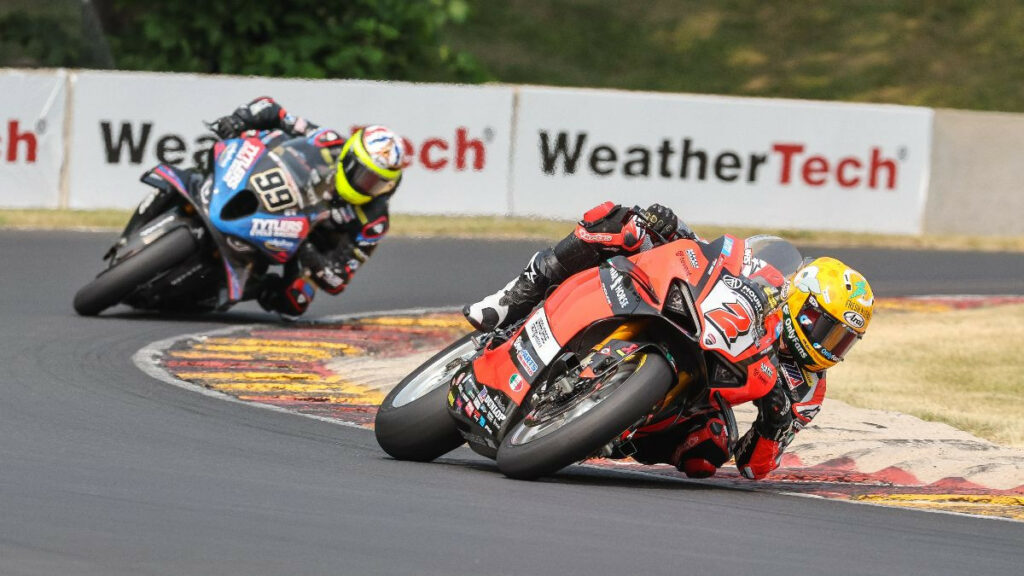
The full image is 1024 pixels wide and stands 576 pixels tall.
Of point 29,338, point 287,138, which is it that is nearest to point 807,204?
point 287,138

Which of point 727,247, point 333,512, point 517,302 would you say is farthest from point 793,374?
point 333,512

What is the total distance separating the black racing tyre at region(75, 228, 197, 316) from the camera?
1140cm

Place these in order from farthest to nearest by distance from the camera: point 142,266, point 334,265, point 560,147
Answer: point 560,147 → point 334,265 → point 142,266

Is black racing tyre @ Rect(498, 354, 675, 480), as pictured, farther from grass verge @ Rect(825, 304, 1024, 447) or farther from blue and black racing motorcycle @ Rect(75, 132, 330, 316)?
blue and black racing motorcycle @ Rect(75, 132, 330, 316)

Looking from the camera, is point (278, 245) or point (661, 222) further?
point (278, 245)

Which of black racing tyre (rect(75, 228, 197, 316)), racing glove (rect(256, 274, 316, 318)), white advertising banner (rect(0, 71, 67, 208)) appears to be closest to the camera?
black racing tyre (rect(75, 228, 197, 316))

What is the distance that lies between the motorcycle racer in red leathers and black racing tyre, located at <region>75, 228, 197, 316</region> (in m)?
4.32

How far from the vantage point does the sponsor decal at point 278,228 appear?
Answer: 11.6 metres

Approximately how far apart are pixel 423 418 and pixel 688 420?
1.02 metres

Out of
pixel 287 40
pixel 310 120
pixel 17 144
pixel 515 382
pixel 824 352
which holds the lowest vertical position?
pixel 515 382

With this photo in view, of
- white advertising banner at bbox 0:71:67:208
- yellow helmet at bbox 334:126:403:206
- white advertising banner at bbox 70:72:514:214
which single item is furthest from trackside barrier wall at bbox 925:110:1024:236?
yellow helmet at bbox 334:126:403:206

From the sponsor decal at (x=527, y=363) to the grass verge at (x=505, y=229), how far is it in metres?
10.6

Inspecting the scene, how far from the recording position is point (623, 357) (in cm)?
667

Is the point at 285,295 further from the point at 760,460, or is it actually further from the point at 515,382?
the point at 515,382
